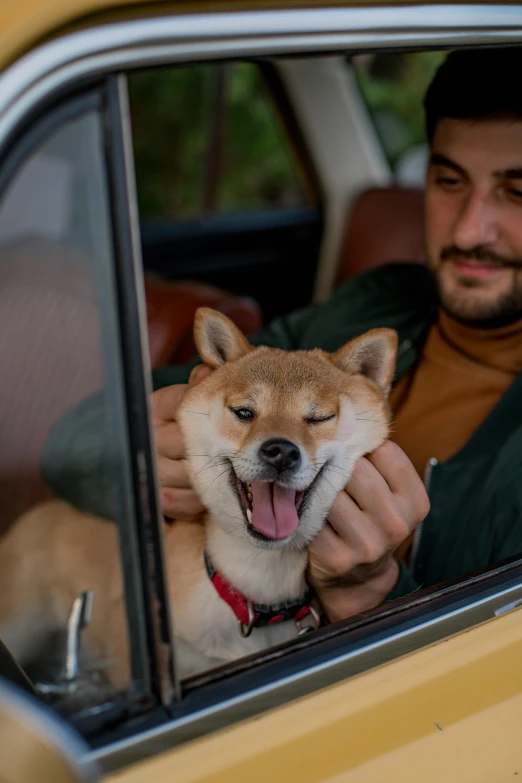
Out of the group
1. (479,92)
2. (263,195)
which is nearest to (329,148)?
(479,92)

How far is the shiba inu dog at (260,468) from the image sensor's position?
1.31m

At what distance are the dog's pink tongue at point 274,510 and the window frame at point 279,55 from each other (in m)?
0.21

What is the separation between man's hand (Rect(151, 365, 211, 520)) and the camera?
124 cm

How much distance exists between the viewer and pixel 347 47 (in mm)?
1007

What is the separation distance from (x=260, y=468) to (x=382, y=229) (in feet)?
5.92

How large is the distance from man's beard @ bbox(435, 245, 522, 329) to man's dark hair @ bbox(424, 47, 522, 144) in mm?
265

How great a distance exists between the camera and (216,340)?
1448mm

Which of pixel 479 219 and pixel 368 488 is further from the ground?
pixel 479 219

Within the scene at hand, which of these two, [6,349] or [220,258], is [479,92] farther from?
[220,258]

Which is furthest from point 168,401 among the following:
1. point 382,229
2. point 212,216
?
point 212,216

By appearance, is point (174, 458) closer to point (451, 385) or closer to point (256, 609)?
point (256, 609)

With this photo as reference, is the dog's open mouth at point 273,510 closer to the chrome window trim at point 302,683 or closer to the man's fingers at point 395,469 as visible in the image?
the man's fingers at point 395,469

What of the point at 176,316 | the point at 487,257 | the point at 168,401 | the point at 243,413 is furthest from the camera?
the point at 176,316

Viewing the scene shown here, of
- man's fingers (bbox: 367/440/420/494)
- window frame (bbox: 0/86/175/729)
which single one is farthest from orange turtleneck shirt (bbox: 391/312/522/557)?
window frame (bbox: 0/86/175/729)
